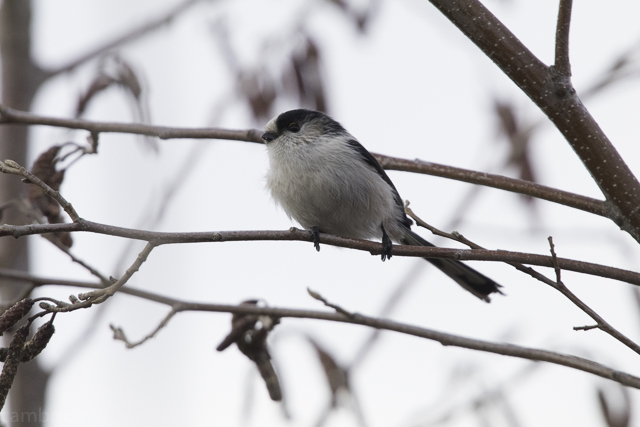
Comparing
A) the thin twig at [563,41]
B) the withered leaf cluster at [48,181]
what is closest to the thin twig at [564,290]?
the thin twig at [563,41]

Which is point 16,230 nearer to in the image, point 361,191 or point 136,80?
point 136,80

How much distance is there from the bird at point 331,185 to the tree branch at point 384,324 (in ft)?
2.66

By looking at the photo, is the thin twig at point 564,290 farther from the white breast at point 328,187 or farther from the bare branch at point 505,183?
the white breast at point 328,187

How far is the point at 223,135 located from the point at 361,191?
2.87 feet

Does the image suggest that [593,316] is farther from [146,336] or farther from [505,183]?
[146,336]

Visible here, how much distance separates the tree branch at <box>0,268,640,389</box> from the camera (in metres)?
1.88

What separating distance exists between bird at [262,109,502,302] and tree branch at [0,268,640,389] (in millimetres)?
810

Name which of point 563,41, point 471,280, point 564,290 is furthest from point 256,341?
point 563,41

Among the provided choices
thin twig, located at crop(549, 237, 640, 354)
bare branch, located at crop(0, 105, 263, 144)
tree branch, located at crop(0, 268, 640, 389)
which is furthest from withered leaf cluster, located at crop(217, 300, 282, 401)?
thin twig, located at crop(549, 237, 640, 354)

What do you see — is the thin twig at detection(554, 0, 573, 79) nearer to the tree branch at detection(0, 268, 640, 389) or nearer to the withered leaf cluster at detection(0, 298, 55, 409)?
the tree branch at detection(0, 268, 640, 389)

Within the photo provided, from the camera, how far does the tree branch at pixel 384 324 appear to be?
6.18 feet

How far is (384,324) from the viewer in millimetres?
2061

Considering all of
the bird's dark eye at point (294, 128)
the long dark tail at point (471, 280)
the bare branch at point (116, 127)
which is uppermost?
the bird's dark eye at point (294, 128)

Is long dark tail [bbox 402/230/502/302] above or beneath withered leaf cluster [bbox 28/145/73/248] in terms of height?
beneath
